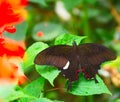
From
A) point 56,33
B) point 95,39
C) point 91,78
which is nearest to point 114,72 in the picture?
point 56,33

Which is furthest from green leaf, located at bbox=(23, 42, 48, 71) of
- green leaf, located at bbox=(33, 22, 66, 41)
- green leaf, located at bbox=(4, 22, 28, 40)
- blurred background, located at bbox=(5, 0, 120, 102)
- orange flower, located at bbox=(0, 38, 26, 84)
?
blurred background, located at bbox=(5, 0, 120, 102)

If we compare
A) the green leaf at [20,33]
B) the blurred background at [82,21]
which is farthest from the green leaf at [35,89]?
the blurred background at [82,21]

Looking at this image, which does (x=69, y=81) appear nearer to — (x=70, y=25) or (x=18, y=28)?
(x=18, y=28)

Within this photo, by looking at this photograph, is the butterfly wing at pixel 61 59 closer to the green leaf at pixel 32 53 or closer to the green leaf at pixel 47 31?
the green leaf at pixel 32 53

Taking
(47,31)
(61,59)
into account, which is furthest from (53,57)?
(47,31)

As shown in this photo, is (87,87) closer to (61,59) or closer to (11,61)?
(61,59)
